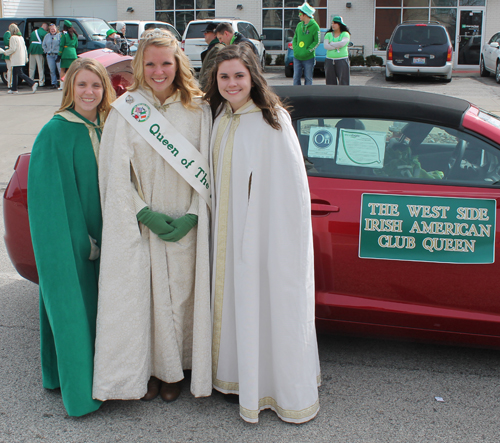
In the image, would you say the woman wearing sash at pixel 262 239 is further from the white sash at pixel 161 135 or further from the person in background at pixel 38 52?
the person in background at pixel 38 52

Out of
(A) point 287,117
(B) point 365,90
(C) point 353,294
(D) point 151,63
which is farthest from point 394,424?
(D) point 151,63

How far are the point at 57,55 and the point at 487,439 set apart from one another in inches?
603

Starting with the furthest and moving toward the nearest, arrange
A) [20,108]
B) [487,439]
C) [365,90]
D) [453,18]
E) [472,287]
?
[453,18] → [20,108] → [365,90] → [472,287] → [487,439]

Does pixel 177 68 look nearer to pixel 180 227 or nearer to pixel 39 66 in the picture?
pixel 180 227

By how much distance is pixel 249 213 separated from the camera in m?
2.70

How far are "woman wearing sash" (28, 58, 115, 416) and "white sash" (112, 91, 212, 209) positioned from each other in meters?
0.20

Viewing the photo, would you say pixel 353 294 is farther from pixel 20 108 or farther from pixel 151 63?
pixel 20 108

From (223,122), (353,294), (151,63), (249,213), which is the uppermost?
(151,63)

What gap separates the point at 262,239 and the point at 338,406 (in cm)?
95

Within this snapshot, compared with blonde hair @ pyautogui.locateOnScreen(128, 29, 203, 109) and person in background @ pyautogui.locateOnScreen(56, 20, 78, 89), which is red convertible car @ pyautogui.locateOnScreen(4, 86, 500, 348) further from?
person in background @ pyautogui.locateOnScreen(56, 20, 78, 89)

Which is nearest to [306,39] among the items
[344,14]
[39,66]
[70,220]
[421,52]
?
[421,52]

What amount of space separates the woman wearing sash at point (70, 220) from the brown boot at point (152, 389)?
26 centimetres

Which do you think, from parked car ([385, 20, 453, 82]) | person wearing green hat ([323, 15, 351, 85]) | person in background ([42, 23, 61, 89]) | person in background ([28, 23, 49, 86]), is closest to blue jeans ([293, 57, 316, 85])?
person wearing green hat ([323, 15, 351, 85])

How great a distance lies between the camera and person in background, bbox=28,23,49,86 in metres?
15.7
